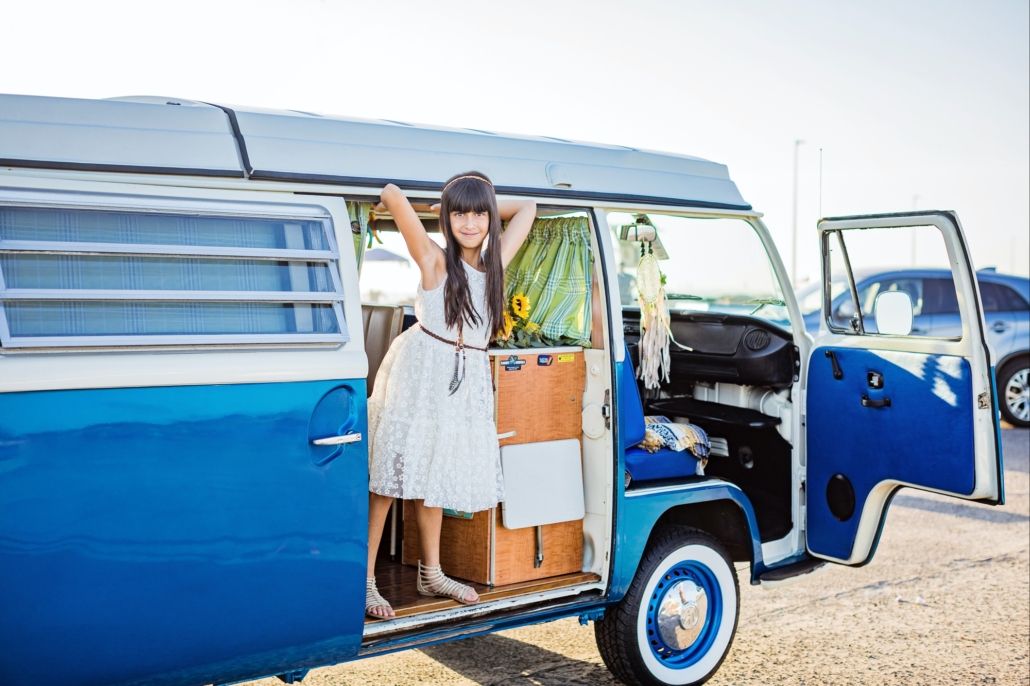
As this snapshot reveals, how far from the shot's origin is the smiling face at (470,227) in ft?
12.4

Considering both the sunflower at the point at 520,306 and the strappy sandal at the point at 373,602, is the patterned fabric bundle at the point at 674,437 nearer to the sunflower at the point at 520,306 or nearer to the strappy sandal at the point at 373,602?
the sunflower at the point at 520,306

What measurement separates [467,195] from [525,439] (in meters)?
1.10

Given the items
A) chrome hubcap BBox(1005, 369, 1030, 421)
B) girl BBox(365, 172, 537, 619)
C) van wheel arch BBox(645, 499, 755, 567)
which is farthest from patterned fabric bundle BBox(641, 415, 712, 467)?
chrome hubcap BBox(1005, 369, 1030, 421)

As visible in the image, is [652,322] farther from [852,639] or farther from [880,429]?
[852,639]

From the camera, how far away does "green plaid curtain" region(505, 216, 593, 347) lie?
14.3 ft

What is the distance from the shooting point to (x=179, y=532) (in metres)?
3.02

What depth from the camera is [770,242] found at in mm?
4938

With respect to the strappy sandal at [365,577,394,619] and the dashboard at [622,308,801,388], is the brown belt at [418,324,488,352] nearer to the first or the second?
the strappy sandal at [365,577,394,619]

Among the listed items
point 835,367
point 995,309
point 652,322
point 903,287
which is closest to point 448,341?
point 652,322

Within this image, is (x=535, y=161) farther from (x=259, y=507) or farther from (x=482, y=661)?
(x=482, y=661)

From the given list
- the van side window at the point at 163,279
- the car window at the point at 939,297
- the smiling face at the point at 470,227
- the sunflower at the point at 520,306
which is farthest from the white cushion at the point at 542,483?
the car window at the point at 939,297

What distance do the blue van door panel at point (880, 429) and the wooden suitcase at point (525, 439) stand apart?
1.35 metres

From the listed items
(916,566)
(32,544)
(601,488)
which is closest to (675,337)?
(601,488)

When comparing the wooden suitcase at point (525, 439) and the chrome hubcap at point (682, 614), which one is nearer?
the wooden suitcase at point (525, 439)
